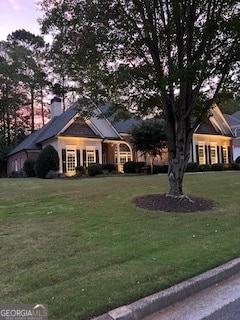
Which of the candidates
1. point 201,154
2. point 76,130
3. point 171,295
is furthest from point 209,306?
point 201,154

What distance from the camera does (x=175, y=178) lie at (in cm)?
950

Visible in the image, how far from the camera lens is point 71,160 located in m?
24.1

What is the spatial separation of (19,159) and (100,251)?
26.1 m

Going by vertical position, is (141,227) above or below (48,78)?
below

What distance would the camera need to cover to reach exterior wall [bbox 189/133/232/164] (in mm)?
29886

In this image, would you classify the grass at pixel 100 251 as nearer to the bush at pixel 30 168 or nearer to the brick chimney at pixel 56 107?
the bush at pixel 30 168

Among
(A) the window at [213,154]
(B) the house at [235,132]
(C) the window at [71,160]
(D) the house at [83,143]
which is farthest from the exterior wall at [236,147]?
(C) the window at [71,160]

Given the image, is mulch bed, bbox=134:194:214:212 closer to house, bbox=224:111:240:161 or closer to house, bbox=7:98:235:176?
house, bbox=7:98:235:176

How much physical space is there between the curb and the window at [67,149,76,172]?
20063 mm

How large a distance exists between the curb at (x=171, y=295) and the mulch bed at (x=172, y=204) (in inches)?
150

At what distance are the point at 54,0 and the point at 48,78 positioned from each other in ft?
111

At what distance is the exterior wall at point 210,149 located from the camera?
2989 cm

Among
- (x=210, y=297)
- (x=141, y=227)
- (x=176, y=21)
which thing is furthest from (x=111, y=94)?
(x=210, y=297)

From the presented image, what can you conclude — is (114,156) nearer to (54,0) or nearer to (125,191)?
(125,191)
